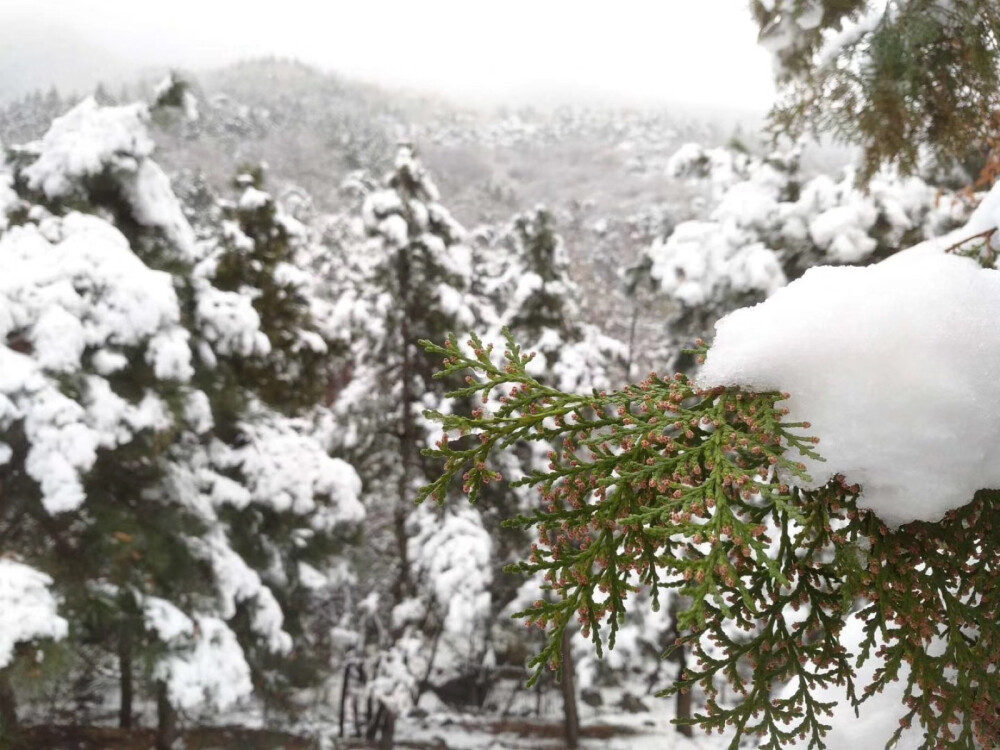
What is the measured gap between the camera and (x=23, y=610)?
5.99 metres

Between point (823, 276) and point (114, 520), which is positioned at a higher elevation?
point (823, 276)

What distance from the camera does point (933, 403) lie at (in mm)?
1718

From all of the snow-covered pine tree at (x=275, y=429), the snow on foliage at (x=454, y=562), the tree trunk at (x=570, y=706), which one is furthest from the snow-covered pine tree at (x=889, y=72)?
the tree trunk at (x=570, y=706)

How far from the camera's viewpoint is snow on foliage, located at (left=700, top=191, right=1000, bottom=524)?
1.72 metres

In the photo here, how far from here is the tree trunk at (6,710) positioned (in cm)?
641

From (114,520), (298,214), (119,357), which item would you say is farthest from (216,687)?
(298,214)

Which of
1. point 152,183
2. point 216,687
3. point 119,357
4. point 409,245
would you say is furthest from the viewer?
point 409,245

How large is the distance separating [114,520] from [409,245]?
716 centimetres

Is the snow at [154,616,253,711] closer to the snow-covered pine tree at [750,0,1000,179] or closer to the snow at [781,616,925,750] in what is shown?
the snow at [781,616,925,750]

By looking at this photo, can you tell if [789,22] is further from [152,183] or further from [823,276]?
[152,183]

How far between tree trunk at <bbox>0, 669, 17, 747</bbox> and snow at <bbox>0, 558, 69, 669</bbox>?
1.43ft

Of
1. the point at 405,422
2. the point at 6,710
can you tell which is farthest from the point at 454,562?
the point at 6,710

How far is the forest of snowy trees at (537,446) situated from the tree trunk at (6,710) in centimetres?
20

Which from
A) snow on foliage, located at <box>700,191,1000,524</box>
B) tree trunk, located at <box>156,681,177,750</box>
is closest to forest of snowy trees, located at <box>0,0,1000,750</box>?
snow on foliage, located at <box>700,191,1000,524</box>
